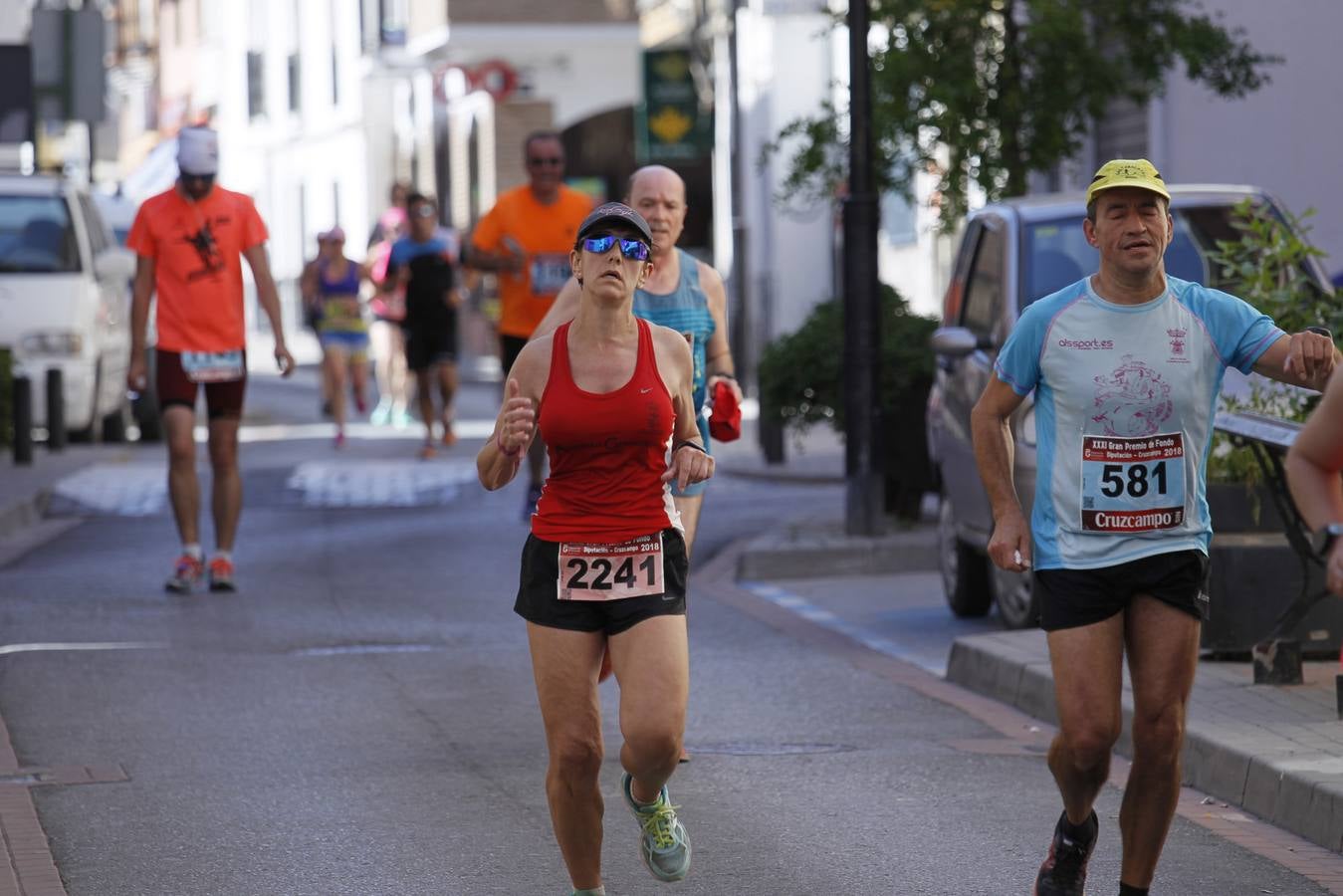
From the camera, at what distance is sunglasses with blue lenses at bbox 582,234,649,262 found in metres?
5.84

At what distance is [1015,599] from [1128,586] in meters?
5.30

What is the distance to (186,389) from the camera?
12.1m

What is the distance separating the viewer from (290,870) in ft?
22.4

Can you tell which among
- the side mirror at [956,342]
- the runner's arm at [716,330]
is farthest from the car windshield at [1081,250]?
the runner's arm at [716,330]

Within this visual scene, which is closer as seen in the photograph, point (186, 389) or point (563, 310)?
point (563, 310)

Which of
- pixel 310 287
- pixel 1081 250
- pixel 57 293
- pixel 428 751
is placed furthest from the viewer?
pixel 310 287

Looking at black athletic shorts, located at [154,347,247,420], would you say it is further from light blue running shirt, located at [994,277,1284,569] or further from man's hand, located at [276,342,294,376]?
light blue running shirt, located at [994,277,1284,569]

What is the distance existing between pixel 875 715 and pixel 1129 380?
12.1 ft

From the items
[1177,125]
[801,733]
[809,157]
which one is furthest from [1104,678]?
[1177,125]

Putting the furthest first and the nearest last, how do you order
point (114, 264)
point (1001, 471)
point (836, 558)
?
1. point (114, 264)
2. point (836, 558)
3. point (1001, 471)

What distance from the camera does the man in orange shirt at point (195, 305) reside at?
39.7 feet

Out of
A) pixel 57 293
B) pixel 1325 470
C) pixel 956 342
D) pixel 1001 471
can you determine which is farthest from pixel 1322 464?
pixel 57 293

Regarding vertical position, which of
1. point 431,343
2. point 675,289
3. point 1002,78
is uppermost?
point 1002,78

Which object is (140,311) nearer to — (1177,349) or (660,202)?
(660,202)
